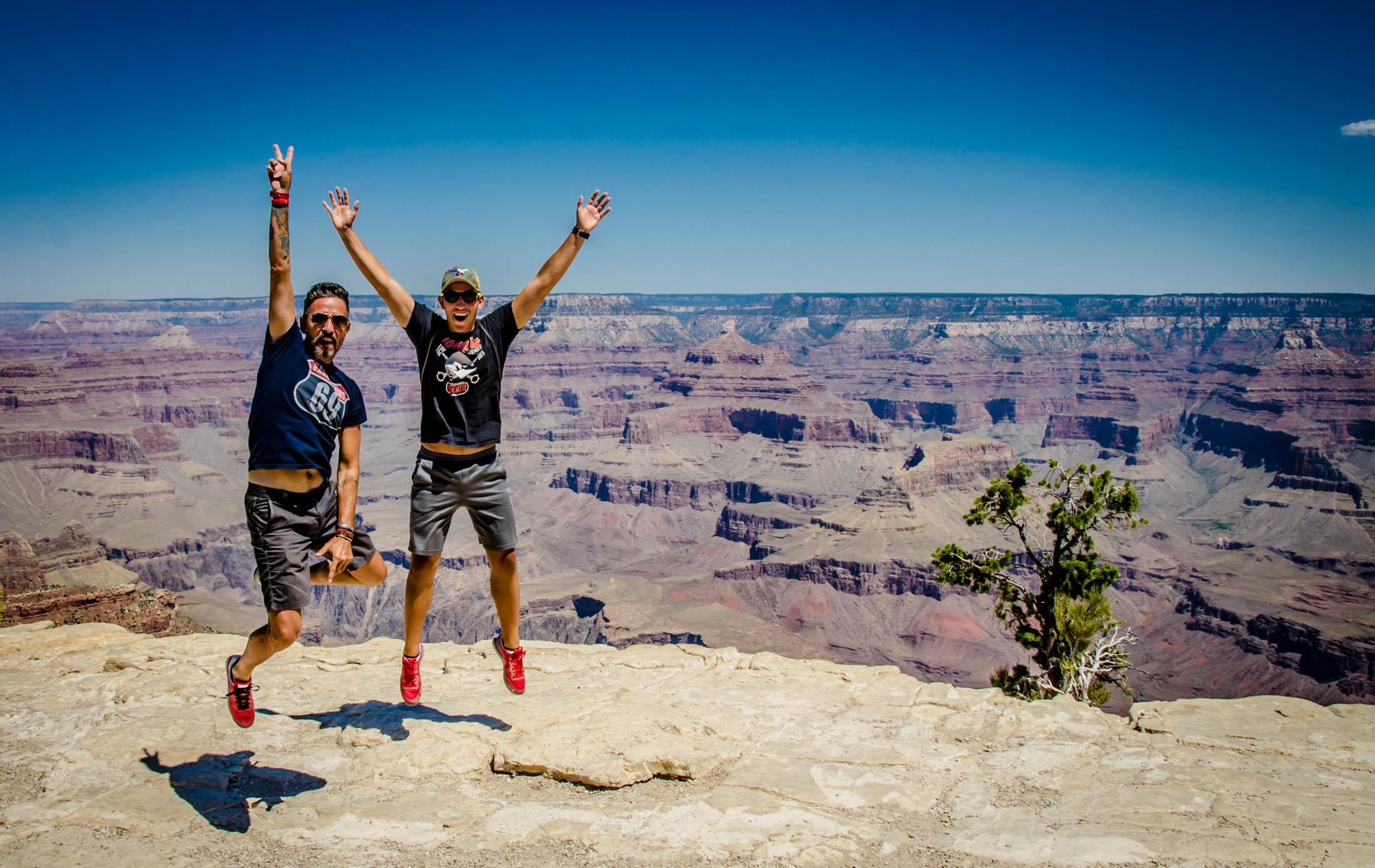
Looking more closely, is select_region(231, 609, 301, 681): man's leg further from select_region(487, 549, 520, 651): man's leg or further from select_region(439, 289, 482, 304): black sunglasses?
select_region(439, 289, 482, 304): black sunglasses

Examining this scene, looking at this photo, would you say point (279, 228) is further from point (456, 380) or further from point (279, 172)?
point (456, 380)

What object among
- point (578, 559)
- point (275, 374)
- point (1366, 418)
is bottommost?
point (578, 559)

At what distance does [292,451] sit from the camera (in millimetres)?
5781

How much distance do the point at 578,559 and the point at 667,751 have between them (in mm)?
96377

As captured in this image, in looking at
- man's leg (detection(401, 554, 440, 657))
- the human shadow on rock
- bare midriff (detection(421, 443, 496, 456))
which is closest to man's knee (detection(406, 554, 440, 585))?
man's leg (detection(401, 554, 440, 657))

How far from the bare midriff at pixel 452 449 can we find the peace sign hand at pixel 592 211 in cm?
199

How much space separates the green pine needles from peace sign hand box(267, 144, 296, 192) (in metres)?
11.6

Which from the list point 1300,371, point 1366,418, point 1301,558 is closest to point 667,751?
point 1301,558

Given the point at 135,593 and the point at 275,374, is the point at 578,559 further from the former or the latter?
the point at 275,374

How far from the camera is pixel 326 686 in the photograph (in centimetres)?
921

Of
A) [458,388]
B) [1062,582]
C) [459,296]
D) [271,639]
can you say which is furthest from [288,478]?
[1062,582]

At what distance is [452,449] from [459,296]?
1218 millimetres

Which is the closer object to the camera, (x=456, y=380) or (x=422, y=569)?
(x=456, y=380)

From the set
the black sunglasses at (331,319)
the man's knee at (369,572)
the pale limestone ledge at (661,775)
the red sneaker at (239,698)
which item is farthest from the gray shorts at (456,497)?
the pale limestone ledge at (661,775)
